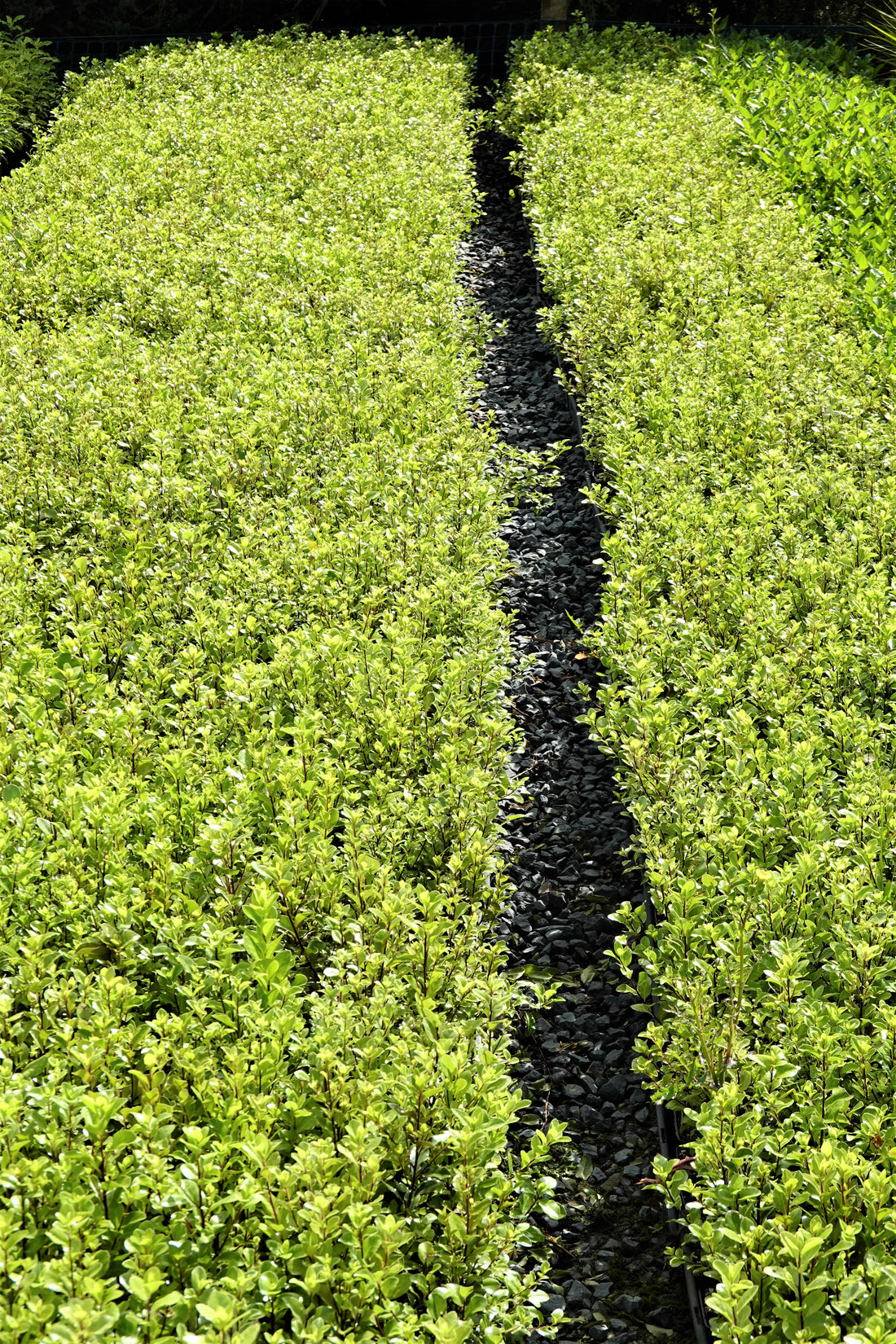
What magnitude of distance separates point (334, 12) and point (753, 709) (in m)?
14.4

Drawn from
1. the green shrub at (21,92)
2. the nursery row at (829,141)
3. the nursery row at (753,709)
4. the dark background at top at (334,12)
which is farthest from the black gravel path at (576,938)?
the dark background at top at (334,12)

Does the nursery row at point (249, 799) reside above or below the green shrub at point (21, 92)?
above

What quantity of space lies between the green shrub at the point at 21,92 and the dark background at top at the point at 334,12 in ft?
8.06

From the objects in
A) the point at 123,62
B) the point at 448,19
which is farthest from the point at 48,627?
the point at 448,19

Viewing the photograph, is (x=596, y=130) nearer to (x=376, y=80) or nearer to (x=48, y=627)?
(x=376, y=80)

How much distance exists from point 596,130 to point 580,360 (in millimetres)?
3722

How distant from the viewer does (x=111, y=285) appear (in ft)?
21.6

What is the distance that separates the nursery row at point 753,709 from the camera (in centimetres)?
239

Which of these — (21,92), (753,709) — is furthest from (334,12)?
(753,709)

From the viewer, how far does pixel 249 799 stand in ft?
10.4

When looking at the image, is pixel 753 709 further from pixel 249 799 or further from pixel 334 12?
pixel 334 12

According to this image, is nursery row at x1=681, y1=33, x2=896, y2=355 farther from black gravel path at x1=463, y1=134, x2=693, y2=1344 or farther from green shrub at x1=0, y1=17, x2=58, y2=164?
green shrub at x1=0, y1=17, x2=58, y2=164

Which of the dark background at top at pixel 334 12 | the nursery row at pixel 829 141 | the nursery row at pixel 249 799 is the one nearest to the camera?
the nursery row at pixel 249 799

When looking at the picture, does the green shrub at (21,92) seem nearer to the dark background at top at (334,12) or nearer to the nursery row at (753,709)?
the dark background at top at (334,12)
